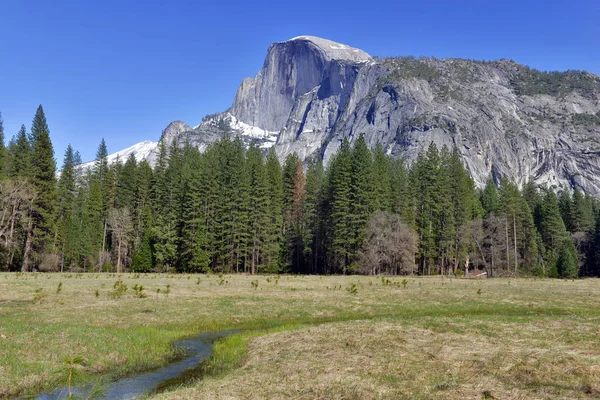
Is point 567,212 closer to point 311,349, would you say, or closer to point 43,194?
point 311,349

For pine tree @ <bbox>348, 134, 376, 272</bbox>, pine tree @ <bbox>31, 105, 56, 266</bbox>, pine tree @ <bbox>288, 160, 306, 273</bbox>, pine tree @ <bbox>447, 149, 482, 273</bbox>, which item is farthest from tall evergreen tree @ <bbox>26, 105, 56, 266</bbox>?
pine tree @ <bbox>447, 149, 482, 273</bbox>

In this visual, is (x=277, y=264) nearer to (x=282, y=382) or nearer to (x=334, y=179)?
(x=334, y=179)

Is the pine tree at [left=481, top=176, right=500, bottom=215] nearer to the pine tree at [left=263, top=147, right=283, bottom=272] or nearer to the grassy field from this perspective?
the pine tree at [left=263, top=147, right=283, bottom=272]

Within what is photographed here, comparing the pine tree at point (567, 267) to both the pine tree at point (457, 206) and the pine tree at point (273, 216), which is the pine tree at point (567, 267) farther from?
the pine tree at point (273, 216)

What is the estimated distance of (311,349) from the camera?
1384cm

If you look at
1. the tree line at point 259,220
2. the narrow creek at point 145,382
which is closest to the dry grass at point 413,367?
the narrow creek at point 145,382

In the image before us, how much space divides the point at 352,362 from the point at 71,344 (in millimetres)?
9839

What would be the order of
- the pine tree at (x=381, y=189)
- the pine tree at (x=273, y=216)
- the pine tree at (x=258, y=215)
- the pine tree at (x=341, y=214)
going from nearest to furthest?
the pine tree at (x=341, y=214)
the pine tree at (x=258, y=215)
the pine tree at (x=381, y=189)
the pine tree at (x=273, y=216)

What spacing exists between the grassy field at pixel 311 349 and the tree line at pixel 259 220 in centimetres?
4019

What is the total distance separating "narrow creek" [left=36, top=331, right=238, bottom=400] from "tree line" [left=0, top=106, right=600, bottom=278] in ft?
162

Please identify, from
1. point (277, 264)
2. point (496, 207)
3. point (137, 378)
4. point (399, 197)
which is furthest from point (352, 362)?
point (496, 207)

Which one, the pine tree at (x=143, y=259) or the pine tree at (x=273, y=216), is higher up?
the pine tree at (x=273, y=216)

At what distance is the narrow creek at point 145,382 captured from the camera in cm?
1066

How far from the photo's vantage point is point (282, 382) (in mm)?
10367
